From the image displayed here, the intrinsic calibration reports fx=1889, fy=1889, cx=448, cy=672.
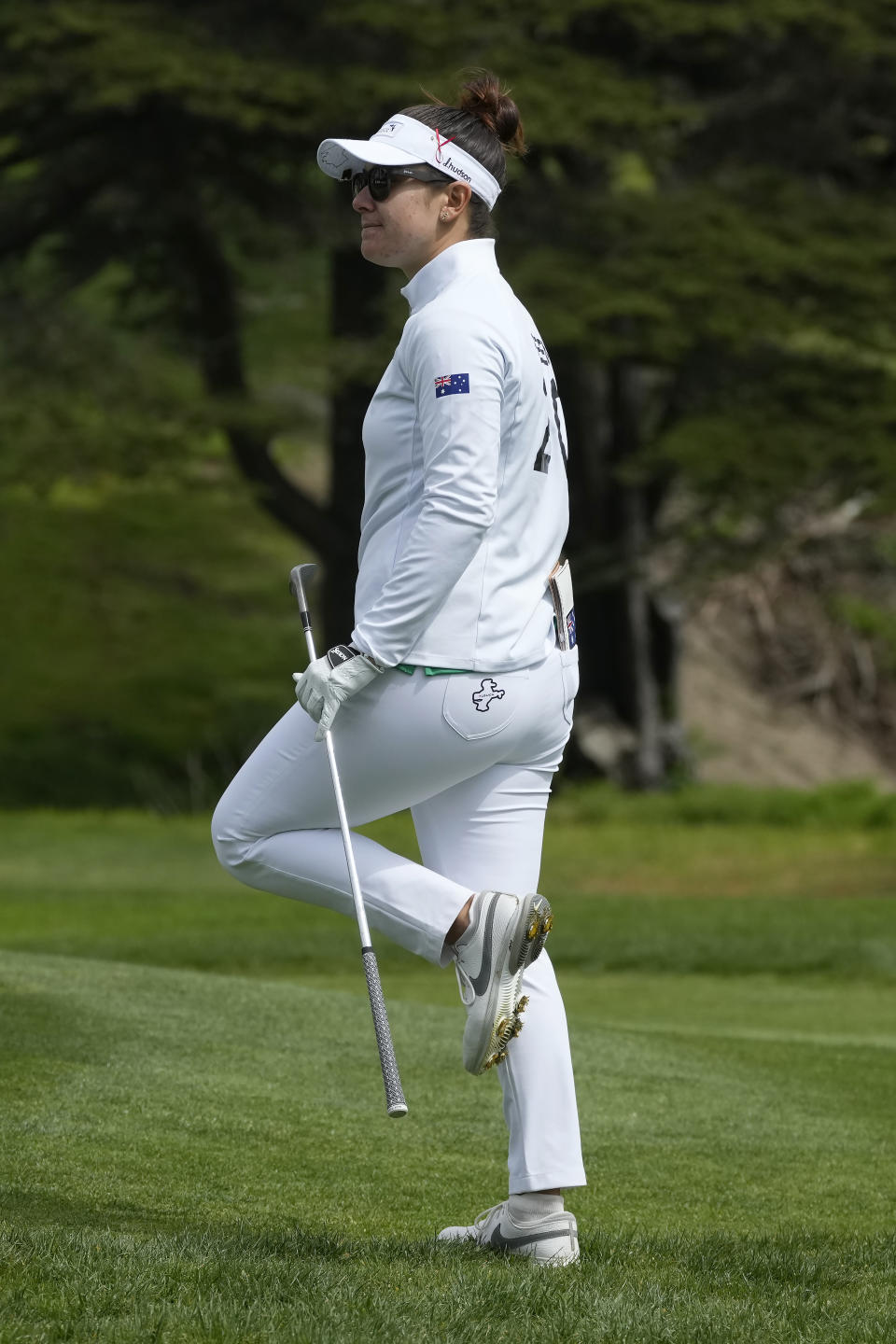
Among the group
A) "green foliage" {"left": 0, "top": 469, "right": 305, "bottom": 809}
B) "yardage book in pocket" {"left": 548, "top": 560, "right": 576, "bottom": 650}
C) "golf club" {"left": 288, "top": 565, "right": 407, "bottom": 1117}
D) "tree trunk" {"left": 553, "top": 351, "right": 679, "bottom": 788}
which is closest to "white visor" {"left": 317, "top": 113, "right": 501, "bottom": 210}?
"yardage book in pocket" {"left": 548, "top": 560, "right": 576, "bottom": 650}

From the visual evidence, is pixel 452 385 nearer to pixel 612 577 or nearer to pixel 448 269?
pixel 448 269

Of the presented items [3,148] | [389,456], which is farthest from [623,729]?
[389,456]

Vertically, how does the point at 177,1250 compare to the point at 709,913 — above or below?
above

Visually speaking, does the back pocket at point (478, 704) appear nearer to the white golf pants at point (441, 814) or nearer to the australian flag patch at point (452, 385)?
the white golf pants at point (441, 814)

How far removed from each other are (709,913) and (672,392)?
26.1 feet

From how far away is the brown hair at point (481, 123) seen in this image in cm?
392

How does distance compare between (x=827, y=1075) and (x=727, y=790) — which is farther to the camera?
(x=727, y=790)

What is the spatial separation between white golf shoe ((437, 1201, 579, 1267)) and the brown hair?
79.8 inches

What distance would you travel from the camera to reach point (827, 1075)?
23.0 feet

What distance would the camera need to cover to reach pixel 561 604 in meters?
3.90

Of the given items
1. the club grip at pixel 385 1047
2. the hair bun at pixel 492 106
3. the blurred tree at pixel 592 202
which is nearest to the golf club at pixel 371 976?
the club grip at pixel 385 1047

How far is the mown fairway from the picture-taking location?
338 cm

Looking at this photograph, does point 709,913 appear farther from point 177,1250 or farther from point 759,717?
point 759,717

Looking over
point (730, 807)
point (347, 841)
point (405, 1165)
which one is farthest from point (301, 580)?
point (730, 807)
